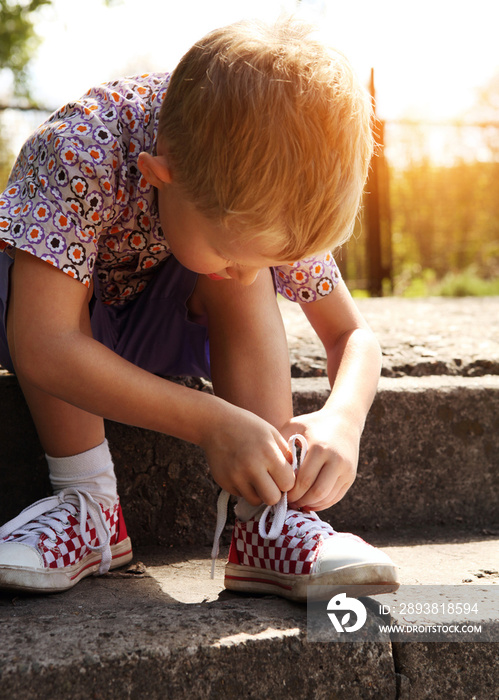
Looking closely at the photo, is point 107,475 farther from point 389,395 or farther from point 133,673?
point 389,395

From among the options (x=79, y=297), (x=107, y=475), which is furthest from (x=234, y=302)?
(x=107, y=475)

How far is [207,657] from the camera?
Result: 31.1 inches

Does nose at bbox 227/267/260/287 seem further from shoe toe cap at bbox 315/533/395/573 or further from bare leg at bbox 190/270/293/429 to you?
shoe toe cap at bbox 315/533/395/573

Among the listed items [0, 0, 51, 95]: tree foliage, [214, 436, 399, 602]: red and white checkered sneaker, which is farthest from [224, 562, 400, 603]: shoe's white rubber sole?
[0, 0, 51, 95]: tree foliage

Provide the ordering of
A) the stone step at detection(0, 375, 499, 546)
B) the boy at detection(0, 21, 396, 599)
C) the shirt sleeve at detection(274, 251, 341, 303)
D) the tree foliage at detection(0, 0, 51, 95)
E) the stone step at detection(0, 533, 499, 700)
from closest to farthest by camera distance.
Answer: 1. the stone step at detection(0, 533, 499, 700)
2. the boy at detection(0, 21, 396, 599)
3. the shirt sleeve at detection(274, 251, 341, 303)
4. the stone step at detection(0, 375, 499, 546)
5. the tree foliage at detection(0, 0, 51, 95)

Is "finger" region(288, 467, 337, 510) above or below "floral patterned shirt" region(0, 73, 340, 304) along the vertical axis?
below

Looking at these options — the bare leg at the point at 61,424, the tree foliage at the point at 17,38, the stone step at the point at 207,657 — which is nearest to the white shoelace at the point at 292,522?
the stone step at the point at 207,657

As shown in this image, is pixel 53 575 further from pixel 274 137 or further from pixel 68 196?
pixel 274 137

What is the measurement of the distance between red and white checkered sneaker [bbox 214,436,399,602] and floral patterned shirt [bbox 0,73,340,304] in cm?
42

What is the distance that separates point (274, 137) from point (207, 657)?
0.65 m

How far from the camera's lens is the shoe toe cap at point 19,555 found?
0.99 m

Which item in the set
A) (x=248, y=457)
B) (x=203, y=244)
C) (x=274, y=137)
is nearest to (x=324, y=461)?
(x=248, y=457)

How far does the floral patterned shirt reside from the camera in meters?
0.97

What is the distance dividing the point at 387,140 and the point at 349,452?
4.78 metres
